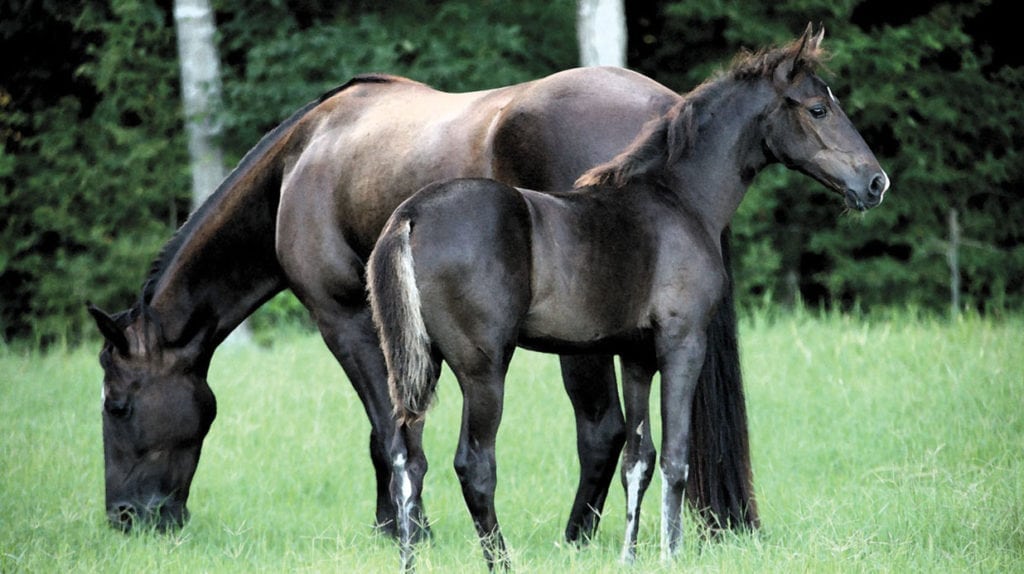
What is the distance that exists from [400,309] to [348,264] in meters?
1.85

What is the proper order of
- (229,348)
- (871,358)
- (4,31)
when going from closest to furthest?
1. (871,358)
2. (229,348)
3. (4,31)

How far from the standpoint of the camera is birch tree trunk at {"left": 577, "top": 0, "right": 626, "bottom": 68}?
11.3 meters

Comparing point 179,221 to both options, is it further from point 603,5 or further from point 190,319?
point 190,319

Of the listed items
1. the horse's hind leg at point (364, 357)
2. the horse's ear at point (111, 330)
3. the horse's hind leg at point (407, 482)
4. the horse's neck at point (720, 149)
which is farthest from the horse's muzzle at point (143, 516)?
the horse's neck at point (720, 149)

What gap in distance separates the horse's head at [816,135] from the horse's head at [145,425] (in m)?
3.29

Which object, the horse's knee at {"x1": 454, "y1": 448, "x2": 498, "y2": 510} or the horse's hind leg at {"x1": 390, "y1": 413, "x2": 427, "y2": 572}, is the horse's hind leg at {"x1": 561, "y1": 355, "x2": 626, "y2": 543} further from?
the horse's knee at {"x1": 454, "y1": 448, "x2": 498, "y2": 510}

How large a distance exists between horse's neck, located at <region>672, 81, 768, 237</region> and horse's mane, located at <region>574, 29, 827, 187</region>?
0.18 feet

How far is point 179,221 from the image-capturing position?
600 inches

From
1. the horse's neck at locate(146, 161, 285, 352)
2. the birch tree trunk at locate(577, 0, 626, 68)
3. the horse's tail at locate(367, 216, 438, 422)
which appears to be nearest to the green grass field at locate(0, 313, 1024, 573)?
the horse's tail at locate(367, 216, 438, 422)

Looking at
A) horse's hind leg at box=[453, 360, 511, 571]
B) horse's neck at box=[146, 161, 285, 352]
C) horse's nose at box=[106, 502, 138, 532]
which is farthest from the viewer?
horse's neck at box=[146, 161, 285, 352]

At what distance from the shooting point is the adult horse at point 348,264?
5.49 meters

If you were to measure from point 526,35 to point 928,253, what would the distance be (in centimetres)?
517

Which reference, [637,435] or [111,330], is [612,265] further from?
[111,330]

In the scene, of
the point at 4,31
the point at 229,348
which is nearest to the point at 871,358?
the point at 229,348
